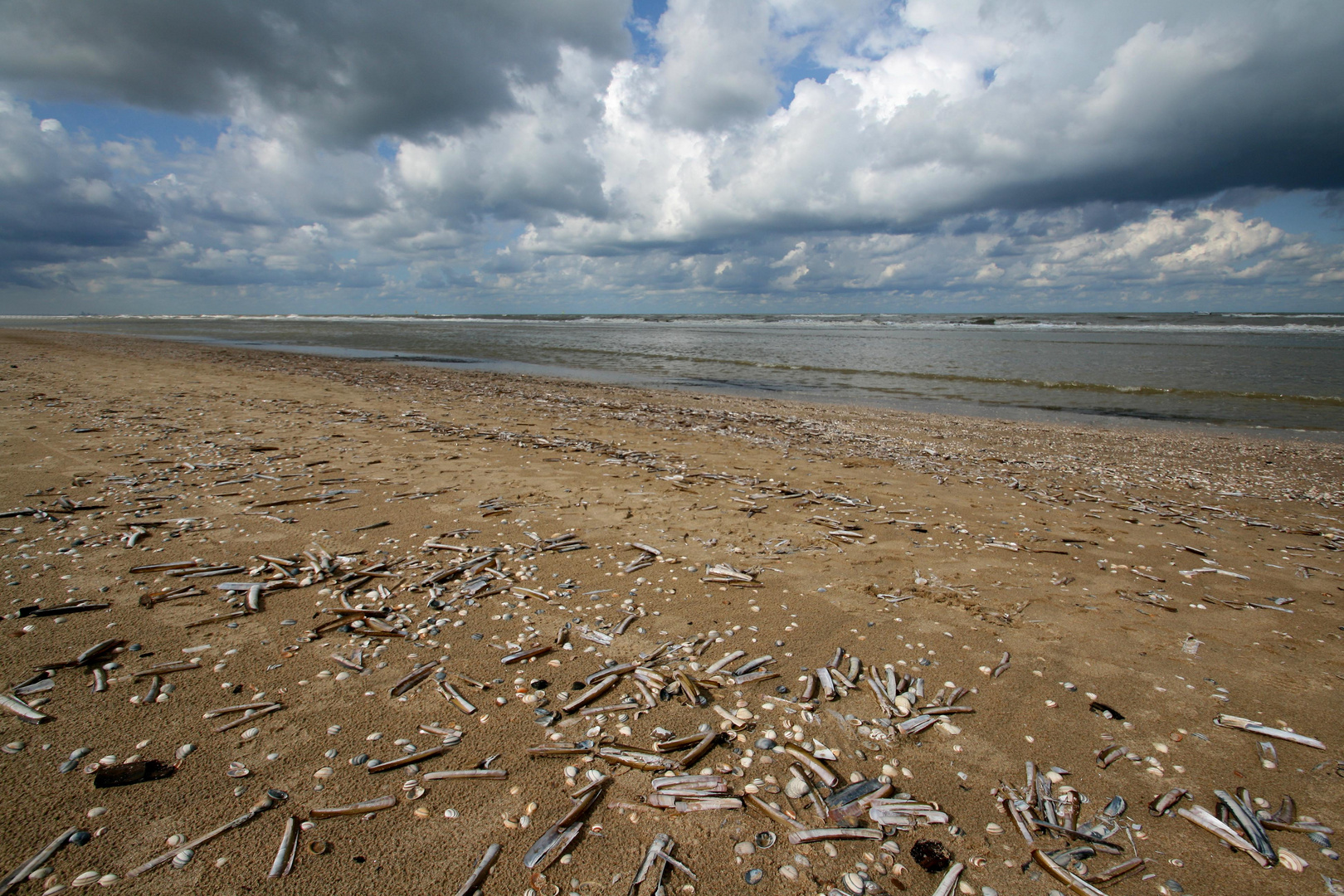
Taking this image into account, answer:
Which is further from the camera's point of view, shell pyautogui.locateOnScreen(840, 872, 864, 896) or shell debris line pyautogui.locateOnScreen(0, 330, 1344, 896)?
shell debris line pyautogui.locateOnScreen(0, 330, 1344, 896)

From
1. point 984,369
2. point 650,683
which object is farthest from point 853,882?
point 984,369

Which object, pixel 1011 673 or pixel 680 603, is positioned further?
pixel 680 603

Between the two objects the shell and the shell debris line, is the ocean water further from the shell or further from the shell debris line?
the shell

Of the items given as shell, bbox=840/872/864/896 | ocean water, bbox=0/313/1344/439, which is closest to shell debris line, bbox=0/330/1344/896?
shell, bbox=840/872/864/896

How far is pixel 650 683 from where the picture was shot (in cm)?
453

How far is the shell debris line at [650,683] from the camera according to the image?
10.3ft

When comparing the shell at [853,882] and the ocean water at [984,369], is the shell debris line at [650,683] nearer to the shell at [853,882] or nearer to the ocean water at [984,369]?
the shell at [853,882]

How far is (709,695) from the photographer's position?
4.48 metres

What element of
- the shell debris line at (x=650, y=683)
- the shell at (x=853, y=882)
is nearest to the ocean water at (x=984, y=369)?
the shell debris line at (x=650, y=683)

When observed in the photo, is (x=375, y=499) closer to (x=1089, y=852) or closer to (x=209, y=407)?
(x=1089, y=852)

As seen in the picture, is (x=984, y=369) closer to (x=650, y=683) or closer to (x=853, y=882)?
(x=650, y=683)

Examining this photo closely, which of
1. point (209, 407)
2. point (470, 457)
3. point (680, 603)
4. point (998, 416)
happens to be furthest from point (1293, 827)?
point (209, 407)

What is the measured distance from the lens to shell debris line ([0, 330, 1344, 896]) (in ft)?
10.3

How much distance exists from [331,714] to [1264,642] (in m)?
8.45
